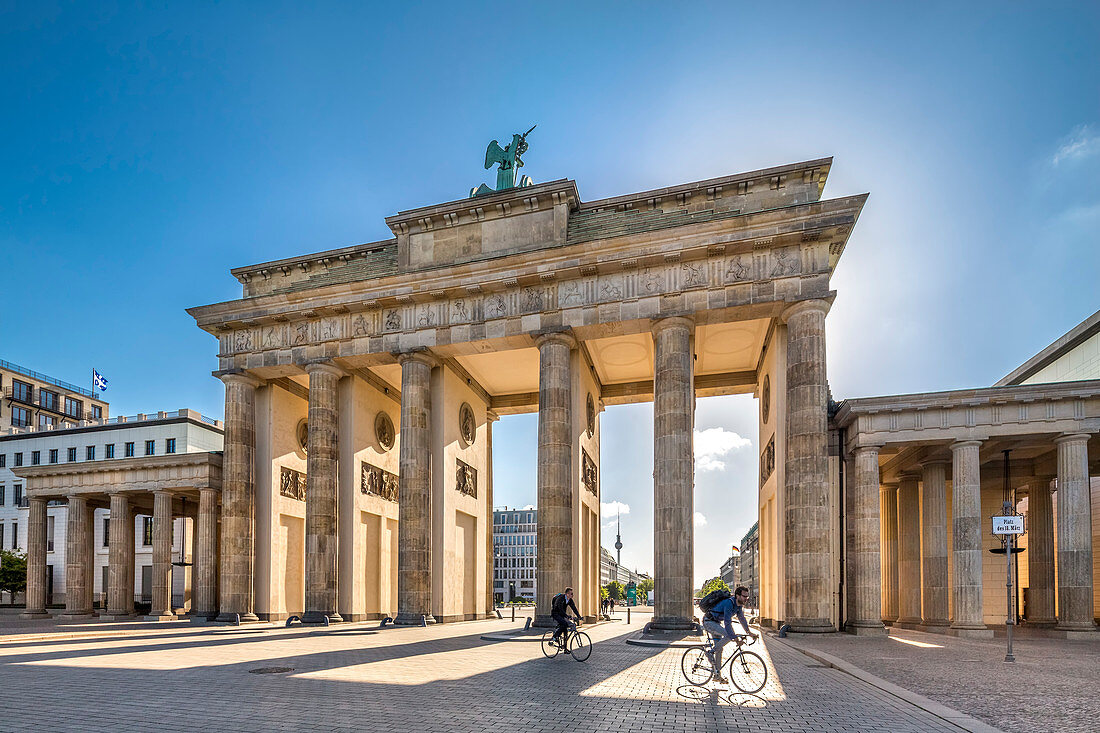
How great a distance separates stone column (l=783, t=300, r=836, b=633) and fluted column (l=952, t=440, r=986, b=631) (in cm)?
436

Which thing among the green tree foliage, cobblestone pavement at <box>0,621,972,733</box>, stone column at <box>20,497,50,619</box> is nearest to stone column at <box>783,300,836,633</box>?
cobblestone pavement at <box>0,621,972,733</box>

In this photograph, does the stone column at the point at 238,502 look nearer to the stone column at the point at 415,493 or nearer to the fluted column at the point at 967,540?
the stone column at the point at 415,493

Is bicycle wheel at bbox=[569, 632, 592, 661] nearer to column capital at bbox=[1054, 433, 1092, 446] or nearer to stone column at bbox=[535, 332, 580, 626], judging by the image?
stone column at bbox=[535, 332, 580, 626]

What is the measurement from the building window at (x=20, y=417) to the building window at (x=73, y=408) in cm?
518

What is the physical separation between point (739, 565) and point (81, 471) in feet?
544


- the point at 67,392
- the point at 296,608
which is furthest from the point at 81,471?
the point at 67,392

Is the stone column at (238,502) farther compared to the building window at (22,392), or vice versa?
the building window at (22,392)

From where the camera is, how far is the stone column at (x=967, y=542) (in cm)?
2448

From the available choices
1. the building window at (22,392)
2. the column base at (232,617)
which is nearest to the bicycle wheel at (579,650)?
the column base at (232,617)

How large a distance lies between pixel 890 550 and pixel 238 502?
1237 inches

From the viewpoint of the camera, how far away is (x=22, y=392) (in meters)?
79.6

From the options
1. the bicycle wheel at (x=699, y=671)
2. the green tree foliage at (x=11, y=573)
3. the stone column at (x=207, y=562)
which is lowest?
the green tree foliage at (x=11, y=573)

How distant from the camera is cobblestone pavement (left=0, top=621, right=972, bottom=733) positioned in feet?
31.7

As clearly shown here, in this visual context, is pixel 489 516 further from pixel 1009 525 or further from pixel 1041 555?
pixel 1009 525
